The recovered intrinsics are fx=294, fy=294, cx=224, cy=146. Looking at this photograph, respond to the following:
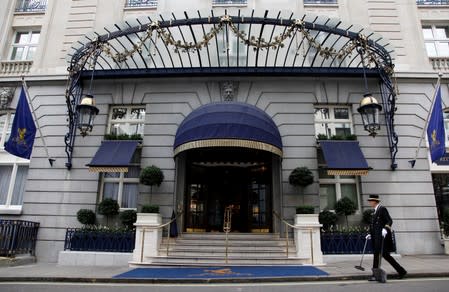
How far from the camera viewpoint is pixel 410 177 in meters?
13.3

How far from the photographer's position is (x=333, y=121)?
1442cm

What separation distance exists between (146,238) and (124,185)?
12.9ft

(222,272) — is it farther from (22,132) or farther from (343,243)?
(22,132)

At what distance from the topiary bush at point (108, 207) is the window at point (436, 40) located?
17463mm

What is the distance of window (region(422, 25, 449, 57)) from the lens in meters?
15.5

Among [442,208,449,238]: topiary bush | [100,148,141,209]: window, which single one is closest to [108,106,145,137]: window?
[100,148,141,209]: window

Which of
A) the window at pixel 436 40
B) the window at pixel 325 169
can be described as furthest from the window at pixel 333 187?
the window at pixel 436 40

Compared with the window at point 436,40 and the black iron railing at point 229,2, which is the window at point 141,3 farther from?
the window at point 436,40

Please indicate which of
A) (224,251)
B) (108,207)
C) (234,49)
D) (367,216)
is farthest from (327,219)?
(234,49)

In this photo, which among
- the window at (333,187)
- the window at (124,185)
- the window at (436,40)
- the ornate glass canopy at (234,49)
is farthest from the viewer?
the window at (436,40)

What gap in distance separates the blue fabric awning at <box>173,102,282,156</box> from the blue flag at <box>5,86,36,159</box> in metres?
6.62

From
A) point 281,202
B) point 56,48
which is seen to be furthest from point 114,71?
point 281,202

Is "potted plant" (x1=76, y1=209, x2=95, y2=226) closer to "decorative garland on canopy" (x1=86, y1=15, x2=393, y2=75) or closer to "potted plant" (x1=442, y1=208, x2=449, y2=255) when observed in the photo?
"decorative garland on canopy" (x1=86, y1=15, x2=393, y2=75)

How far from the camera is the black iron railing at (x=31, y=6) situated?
17281mm
